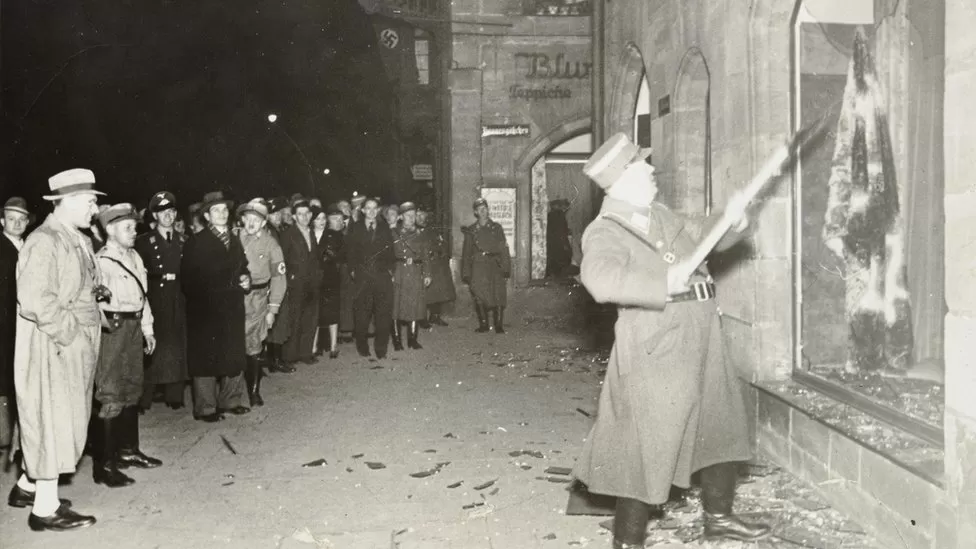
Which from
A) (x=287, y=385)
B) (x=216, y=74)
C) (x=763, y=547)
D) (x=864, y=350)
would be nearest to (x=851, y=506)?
(x=763, y=547)

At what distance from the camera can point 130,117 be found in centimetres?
1176

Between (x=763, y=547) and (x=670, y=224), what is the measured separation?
1924 mm

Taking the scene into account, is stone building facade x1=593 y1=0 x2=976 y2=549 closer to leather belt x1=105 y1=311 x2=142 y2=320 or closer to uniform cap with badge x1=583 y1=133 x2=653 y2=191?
uniform cap with badge x1=583 y1=133 x2=653 y2=191

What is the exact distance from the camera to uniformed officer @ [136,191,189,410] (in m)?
8.23

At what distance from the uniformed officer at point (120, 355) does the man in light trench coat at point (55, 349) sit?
0.82m

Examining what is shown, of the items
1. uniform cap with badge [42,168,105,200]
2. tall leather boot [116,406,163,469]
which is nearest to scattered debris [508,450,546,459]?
tall leather boot [116,406,163,469]

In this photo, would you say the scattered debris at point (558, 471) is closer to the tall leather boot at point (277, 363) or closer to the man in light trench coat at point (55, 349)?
the man in light trench coat at point (55, 349)

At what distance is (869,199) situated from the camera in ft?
19.9

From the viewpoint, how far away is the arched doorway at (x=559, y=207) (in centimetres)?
2075

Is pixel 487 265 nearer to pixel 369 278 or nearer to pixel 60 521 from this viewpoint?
pixel 369 278

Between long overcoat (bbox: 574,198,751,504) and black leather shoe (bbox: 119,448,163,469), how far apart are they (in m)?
3.91

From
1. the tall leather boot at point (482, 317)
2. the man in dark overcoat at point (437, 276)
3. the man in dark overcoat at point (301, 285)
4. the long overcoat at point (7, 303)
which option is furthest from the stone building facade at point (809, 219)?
the tall leather boot at point (482, 317)

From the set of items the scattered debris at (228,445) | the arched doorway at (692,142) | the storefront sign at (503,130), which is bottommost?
the scattered debris at (228,445)

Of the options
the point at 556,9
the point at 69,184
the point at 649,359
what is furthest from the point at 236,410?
the point at 556,9
